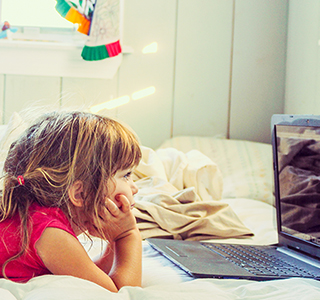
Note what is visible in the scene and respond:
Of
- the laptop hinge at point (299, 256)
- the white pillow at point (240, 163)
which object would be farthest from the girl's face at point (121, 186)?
the white pillow at point (240, 163)

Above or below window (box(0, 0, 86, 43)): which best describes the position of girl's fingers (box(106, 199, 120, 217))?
below

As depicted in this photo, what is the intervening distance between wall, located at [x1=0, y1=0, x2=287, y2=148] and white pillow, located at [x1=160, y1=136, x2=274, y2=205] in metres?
0.20

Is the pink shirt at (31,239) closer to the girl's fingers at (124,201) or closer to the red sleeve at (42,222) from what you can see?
the red sleeve at (42,222)

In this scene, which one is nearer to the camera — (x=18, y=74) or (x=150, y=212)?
(x=150, y=212)

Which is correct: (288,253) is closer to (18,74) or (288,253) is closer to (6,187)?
(6,187)

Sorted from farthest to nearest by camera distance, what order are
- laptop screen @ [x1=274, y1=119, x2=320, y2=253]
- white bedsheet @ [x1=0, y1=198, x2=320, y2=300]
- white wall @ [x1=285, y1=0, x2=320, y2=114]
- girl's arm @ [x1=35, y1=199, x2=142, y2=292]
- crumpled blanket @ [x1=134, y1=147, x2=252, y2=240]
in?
1. white wall @ [x1=285, y1=0, x2=320, y2=114]
2. crumpled blanket @ [x1=134, y1=147, x2=252, y2=240]
3. laptop screen @ [x1=274, y1=119, x2=320, y2=253]
4. girl's arm @ [x1=35, y1=199, x2=142, y2=292]
5. white bedsheet @ [x1=0, y1=198, x2=320, y2=300]

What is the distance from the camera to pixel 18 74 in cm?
211

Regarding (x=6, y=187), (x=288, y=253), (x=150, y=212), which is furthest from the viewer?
(x=150, y=212)

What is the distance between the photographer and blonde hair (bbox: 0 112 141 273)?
678 millimetres

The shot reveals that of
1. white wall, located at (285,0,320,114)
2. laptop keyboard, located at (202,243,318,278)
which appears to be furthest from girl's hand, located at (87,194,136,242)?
white wall, located at (285,0,320,114)

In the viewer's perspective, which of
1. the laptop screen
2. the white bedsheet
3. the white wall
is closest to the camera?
the white bedsheet

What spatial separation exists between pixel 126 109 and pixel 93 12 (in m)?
0.53

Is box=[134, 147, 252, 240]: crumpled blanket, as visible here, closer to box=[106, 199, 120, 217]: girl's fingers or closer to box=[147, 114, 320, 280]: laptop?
box=[147, 114, 320, 280]: laptop

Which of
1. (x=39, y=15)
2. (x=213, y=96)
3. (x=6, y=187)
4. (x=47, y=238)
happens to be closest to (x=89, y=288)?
(x=47, y=238)
